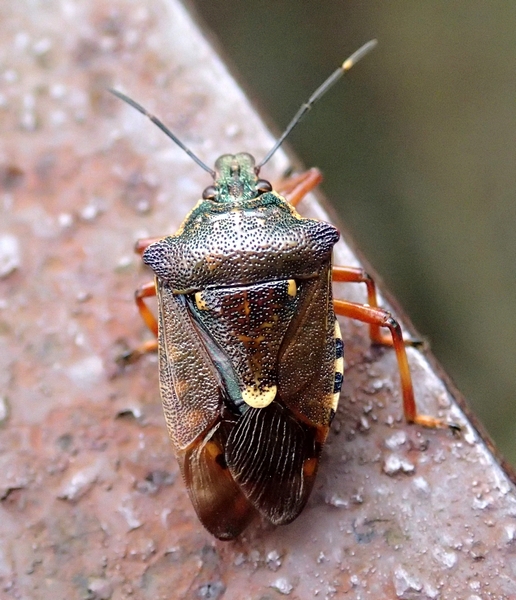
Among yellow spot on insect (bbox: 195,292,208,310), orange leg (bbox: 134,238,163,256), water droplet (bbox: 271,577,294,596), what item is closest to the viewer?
water droplet (bbox: 271,577,294,596)

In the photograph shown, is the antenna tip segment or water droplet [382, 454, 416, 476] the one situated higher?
the antenna tip segment

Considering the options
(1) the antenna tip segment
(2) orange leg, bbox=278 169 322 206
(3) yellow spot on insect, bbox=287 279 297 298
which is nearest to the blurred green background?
(1) the antenna tip segment

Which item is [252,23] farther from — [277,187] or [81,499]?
Result: [81,499]

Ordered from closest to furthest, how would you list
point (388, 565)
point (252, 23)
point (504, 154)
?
point (388, 565)
point (504, 154)
point (252, 23)

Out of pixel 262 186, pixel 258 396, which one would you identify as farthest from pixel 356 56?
pixel 258 396

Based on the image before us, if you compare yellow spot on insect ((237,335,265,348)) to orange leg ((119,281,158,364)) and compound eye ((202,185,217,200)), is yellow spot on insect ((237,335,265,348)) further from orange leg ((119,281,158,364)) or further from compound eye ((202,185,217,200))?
compound eye ((202,185,217,200))

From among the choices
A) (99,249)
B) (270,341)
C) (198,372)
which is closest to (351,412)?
(270,341)

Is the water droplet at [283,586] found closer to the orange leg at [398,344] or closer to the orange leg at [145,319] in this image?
the orange leg at [398,344]
